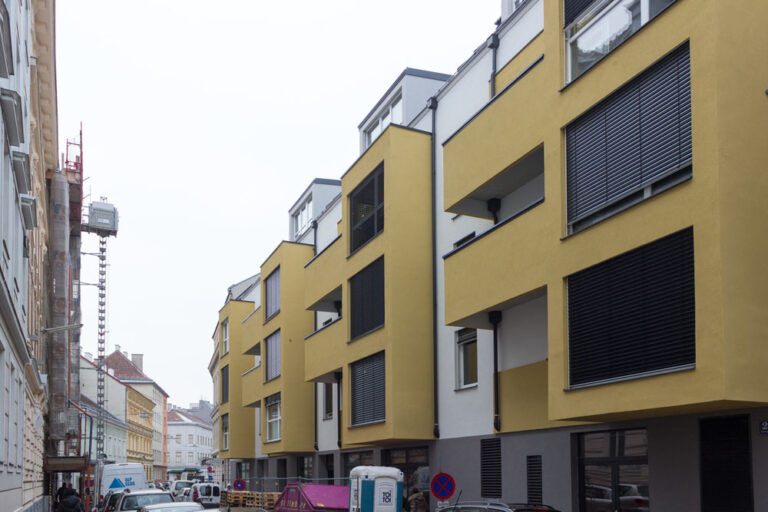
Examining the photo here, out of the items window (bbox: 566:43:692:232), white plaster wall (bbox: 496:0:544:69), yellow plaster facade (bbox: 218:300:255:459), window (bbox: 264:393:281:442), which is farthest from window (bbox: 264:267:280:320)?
window (bbox: 566:43:692:232)

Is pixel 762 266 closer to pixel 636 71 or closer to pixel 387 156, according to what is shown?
pixel 636 71

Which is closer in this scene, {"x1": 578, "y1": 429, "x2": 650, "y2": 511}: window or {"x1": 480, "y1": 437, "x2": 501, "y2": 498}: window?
{"x1": 578, "y1": 429, "x2": 650, "y2": 511}: window

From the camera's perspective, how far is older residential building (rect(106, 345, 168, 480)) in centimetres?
10562

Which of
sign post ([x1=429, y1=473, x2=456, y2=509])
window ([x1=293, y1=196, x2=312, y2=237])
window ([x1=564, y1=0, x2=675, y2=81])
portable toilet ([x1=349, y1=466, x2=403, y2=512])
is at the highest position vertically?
window ([x1=293, y1=196, x2=312, y2=237])

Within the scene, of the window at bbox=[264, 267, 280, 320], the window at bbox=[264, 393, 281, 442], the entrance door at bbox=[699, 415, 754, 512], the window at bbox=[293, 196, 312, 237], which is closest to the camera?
the entrance door at bbox=[699, 415, 754, 512]

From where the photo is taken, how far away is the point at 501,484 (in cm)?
1814

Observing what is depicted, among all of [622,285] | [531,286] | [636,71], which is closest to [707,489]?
[622,285]

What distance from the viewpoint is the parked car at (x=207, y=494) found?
42.8 m

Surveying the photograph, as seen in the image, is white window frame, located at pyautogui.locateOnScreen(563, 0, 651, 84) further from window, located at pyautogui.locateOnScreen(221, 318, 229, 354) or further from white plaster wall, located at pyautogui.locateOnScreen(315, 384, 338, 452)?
window, located at pyautogui.locateOnScreen(221, 318, 229, 354)

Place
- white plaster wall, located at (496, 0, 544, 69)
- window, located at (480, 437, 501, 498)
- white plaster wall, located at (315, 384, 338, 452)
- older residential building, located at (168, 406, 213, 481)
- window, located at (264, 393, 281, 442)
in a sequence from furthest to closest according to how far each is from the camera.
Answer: older residential building, located at (168, 406, 213, 481)
window, located at (264, 393, 281, 442)
white plaster wall, located at (315, 384, 338, 452)
window, located at (480, 437, 501, 498)
white plaster wall, located at (496, 0, 544, 69)

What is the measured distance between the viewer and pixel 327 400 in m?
30.9

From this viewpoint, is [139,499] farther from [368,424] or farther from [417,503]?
[417,503]

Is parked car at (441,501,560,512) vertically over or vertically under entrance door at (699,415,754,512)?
under

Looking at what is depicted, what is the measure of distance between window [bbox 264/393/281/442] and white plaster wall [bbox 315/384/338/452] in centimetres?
297
